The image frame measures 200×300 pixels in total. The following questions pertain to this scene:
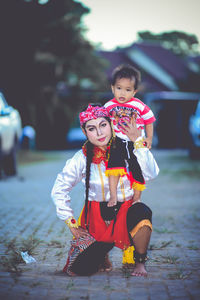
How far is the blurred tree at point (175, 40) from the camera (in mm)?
54969

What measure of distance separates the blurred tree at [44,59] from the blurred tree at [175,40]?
1404 inches

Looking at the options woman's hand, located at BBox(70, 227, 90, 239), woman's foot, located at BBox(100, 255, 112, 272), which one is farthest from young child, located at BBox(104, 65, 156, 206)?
woman's foot, located at BBox(100, 255, 112, 272)

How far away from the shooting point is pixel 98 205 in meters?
3.73

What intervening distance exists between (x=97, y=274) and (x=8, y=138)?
776cm

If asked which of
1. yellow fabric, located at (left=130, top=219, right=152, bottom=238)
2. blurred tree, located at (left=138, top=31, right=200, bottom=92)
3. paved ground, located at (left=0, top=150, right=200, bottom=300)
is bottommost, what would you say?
Answer: paved ground, located at (left=0, top=150, right=200, bottom=300)

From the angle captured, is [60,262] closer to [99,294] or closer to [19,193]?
[99,294]

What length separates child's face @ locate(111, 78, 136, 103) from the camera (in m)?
3.91

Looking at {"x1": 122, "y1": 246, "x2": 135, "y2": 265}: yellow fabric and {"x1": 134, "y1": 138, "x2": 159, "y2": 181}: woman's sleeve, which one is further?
{"x1": 122, "y1": 246, "x2": 135, "y2": 265}: yellow fabric

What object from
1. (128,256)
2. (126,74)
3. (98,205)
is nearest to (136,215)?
(98,205)

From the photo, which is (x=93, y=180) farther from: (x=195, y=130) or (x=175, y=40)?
(x=175, y=40)

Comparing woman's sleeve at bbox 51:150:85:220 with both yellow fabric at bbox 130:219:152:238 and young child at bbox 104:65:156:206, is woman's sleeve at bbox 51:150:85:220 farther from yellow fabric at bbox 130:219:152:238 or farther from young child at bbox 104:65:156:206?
yellow fabric at bbox 130:219:152:238

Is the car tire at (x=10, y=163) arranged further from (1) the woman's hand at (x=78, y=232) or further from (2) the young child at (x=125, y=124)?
(1) the woman's hand at (x=78, y=232)

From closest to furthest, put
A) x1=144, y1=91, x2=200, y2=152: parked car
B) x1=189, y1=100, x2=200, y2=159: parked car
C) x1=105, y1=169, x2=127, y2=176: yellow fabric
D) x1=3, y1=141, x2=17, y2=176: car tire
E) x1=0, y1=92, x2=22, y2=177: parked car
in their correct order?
x1=105, y1=169, x2=127, y2=176: yellow fabric < x1=0, y1=92, x2=22, y2=177: parked car < x1=3, y1=141, x2=17, y2=176: car tire < x1=189, y1=100, x2=200, y2=159: parked car < x1=144, y1=91, x2=200, y2=152: parked car

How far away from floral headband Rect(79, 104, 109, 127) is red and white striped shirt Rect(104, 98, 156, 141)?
187mm
